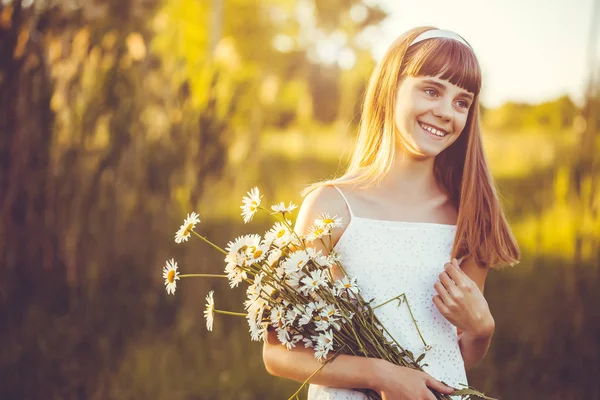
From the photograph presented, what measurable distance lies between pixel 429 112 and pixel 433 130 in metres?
0.05

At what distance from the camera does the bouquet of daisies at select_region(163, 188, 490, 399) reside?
1451 millimetres

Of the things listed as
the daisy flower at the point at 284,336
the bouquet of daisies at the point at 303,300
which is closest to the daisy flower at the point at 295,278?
the bouquet of daisies at the point at 303,300

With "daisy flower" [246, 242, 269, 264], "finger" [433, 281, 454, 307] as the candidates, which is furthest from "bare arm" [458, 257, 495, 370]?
"daisy flower" [246, 242, 269, 264]

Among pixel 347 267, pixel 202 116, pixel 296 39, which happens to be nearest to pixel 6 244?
pixel 202 116

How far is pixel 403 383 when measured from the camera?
4.77ft

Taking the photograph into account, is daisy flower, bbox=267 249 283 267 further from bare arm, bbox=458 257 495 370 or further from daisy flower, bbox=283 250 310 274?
bare arm, bbox=458 257 495 370

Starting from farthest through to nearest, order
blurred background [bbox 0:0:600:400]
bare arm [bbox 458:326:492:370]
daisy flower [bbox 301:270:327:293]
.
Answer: blurred background [bbox 0:0:600:400]
bare arm [bbox 458:326:492:370]
daisy flower [bbox 301:270:327:293]

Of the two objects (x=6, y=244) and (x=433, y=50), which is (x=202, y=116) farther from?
(x=433, y=50)

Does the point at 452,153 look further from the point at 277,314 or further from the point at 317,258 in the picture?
the point at 277,314

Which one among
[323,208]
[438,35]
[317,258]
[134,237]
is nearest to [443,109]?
[438,35]

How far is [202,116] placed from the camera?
4352 millimetres

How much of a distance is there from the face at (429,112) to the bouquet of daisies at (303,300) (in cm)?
33

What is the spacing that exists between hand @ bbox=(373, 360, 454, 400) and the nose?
1.99ft

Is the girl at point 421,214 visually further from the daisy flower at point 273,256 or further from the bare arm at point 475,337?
the daisy flower at point 273,256
